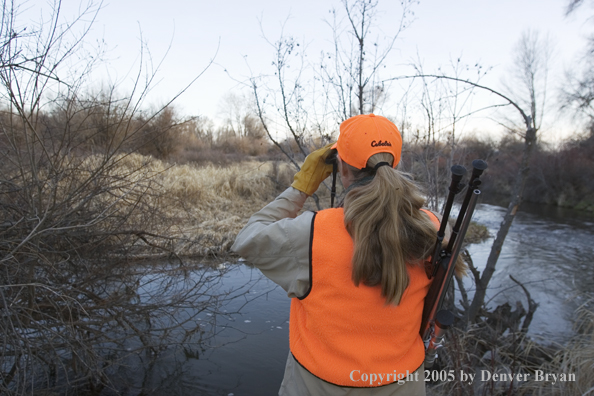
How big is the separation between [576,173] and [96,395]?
24461mm

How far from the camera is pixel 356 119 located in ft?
4.77

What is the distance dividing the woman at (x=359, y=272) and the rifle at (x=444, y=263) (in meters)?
0.04

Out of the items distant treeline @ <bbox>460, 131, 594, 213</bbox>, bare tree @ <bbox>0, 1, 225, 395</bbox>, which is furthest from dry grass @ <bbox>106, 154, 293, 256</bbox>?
distant treeline @ <bbox>460, 131, 594, 213</bbox>

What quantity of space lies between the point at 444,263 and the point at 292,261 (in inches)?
21.8

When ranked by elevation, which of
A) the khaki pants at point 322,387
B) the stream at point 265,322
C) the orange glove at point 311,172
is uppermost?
the orange glove at point 311,172

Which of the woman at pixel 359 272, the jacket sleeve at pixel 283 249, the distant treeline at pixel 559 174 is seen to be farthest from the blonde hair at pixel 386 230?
the distant treeline at pixel 559 174

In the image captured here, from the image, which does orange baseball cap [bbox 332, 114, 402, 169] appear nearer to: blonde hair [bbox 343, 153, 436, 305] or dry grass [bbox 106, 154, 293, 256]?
blonde hair [bbox 343, 153, 436, 305]

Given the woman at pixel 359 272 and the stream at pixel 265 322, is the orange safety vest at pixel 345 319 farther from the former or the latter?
the stream at pixel 265 322

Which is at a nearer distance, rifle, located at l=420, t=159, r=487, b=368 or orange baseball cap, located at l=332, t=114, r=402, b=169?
rifle, located at l=420, t=159, r=487, b=368

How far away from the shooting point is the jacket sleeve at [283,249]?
1.28 meters

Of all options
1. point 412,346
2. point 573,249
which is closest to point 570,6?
point 573,249

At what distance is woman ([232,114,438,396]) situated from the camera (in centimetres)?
124

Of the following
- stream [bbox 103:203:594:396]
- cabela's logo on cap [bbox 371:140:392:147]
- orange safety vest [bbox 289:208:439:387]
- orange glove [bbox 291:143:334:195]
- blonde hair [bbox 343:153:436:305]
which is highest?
cabela's logo on cap [bbox 371:140:392:147]

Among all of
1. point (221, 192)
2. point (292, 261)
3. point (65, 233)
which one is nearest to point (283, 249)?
point (292, 261)
